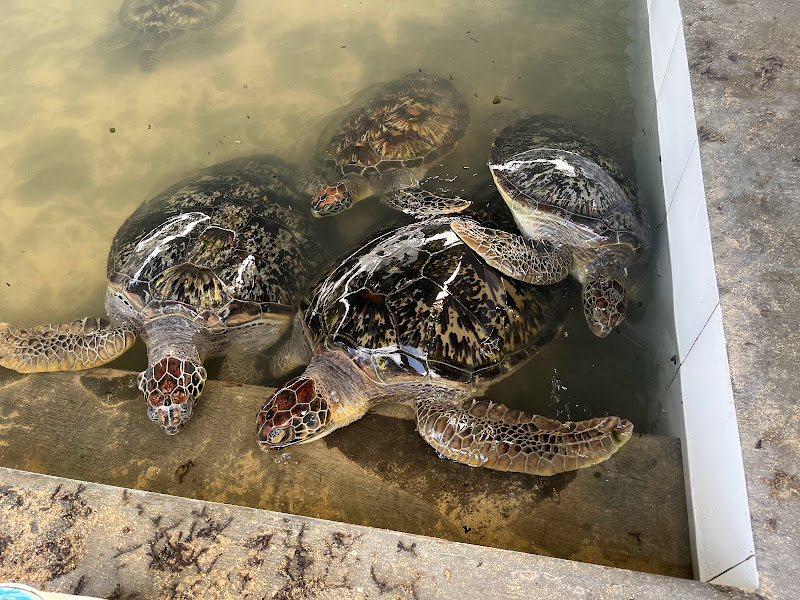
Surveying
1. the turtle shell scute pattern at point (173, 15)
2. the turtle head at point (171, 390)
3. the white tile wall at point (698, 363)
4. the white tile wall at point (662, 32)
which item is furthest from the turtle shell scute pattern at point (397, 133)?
the turtle shell scute pattern at point (173, 15)

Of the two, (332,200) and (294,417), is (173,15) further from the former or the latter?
(294,417)

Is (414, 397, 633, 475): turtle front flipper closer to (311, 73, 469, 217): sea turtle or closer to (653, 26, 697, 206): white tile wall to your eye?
(653, 26, 697, 206): white tile wall

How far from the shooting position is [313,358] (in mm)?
2662

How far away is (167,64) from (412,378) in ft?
13.2

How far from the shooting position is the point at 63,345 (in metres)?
2.72

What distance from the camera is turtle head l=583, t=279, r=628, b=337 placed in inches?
107

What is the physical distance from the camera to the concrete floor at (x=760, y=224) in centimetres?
153

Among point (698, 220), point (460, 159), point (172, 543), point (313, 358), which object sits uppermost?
point (698, 220)

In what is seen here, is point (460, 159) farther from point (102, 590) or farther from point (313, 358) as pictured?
point (102, 590)

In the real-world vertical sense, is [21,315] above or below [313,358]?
below

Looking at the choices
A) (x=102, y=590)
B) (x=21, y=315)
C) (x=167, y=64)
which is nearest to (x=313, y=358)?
(x=102, y=590)

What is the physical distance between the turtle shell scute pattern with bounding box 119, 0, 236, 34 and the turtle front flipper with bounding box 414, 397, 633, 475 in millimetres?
4499

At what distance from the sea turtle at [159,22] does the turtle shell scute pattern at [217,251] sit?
7.12 ft

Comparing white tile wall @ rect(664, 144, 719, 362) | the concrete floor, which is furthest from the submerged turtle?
the concrete floor
